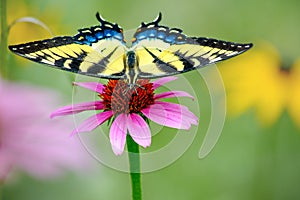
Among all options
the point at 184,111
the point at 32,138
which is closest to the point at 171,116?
the point at 184,111

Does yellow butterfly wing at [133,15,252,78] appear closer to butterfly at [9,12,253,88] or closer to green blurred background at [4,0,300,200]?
butterfly at [9,12,253,88]

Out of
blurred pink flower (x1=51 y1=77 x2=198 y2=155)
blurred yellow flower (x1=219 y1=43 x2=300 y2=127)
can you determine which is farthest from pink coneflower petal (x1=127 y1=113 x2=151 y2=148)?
blurred yellow flower (x1=219 y1=43 x2=300 y2=127)

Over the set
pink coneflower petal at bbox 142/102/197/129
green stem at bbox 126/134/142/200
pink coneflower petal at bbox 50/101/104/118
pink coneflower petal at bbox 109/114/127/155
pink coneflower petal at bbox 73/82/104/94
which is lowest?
green stem at bbox 126/134/142/200

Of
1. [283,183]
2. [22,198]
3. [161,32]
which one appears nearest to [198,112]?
[283,183]

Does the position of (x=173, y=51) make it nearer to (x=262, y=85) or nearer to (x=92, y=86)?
(x=92, y=86)

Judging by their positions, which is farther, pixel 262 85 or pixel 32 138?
pixel 262 85

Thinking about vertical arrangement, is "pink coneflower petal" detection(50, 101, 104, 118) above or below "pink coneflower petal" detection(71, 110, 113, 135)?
above

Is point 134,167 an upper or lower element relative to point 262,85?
lower
